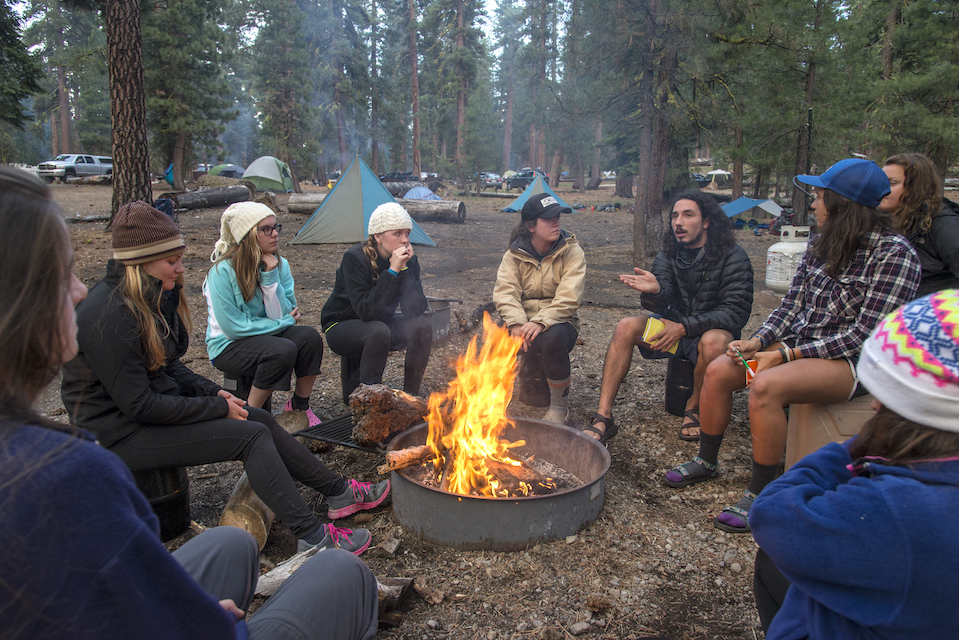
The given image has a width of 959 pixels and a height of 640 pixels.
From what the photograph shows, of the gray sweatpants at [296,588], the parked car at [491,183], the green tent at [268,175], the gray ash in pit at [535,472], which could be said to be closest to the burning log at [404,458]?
the gray ash in pit at [535,472]

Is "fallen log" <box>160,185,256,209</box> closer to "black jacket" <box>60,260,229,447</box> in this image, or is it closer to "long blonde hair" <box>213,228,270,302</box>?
"long blonde hair" <box>213,228,270,302</box>

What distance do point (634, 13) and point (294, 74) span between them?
22815 mm

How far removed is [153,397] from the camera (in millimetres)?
2559

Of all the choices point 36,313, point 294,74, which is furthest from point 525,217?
point 294,74

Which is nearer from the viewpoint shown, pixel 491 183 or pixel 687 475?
pixel 687 475

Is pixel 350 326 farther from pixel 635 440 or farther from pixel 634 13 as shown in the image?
pixel 634 13

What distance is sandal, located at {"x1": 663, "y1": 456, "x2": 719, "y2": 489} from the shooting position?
11.4ft

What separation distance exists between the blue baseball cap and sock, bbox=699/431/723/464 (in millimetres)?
1542

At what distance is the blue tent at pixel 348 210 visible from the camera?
40.4 ft

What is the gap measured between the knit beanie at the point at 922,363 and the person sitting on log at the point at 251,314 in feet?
10.5

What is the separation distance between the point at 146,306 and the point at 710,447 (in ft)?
10.5

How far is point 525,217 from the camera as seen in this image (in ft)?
14.4

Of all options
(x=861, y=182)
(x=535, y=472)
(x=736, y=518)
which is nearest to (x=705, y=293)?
(x=861, y=182)

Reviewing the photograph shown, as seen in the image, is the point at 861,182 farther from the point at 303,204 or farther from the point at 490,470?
the point at 303,204
